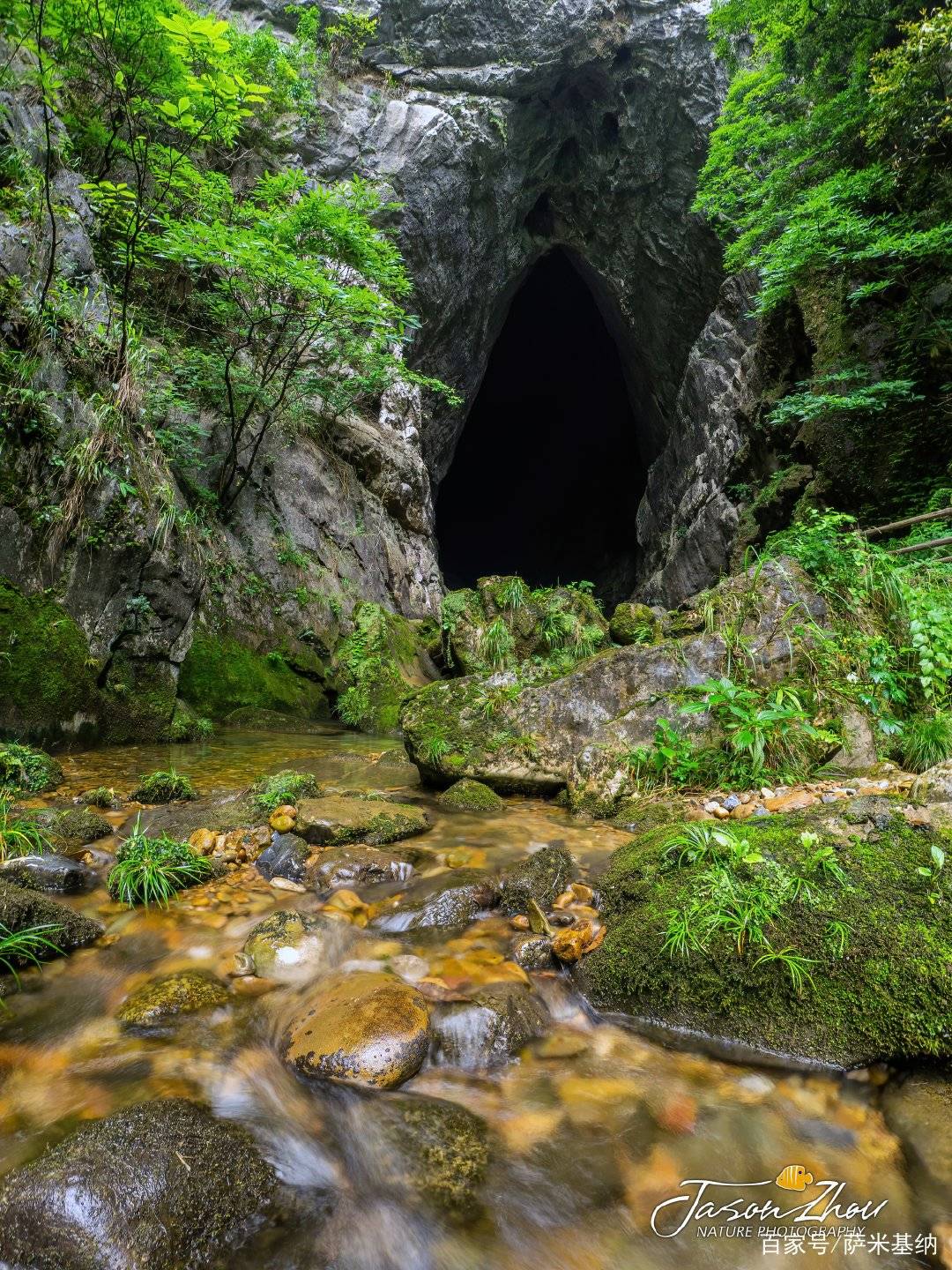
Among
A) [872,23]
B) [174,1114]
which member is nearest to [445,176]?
[872,23]

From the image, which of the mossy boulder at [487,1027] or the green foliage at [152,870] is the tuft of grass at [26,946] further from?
the mossy boulder at [487,1027]

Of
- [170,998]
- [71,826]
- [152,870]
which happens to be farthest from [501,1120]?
[71,826]

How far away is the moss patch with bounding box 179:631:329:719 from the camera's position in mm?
7199

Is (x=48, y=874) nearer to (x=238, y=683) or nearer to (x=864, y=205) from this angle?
(x=238, y=683)

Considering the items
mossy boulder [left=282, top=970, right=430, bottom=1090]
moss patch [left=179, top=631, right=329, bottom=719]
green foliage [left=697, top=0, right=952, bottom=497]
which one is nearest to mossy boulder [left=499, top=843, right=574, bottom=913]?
mossy boulder [left=282, top=970, right=430, bottom=1090]

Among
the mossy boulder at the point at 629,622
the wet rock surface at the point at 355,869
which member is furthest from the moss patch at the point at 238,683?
the wet rock surface at the point at 355,869

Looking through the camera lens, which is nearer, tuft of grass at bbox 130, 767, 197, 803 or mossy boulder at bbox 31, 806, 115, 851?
mossy boulder at bbox 31, 806, 115, 851

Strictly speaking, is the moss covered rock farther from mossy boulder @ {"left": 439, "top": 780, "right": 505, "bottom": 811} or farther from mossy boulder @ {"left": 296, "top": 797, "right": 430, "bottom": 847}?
mossy boulder @ {"left": 439, "top": 780, "right": 505, "bottom": 811}

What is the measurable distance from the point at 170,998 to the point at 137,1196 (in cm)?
77

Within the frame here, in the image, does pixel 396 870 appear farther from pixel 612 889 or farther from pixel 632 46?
pixel 632 46

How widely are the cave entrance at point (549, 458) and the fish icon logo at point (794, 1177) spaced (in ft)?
73.2

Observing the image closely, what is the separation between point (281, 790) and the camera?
11.8ft

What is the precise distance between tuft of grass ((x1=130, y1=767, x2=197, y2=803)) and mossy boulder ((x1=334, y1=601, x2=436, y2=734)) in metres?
4.24

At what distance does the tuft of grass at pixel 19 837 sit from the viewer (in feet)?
8.48
